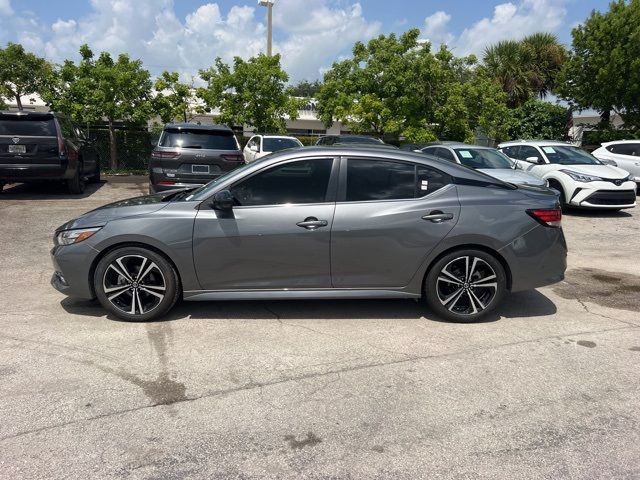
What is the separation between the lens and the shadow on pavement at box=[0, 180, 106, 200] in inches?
459

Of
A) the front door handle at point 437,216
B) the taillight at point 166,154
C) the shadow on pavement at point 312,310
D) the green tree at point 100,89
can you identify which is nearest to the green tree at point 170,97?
the green tree at point 100,89

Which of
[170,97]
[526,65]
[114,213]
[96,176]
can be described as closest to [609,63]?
[526,65]

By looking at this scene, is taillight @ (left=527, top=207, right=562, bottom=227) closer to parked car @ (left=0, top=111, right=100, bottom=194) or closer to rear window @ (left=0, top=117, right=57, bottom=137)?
parked car @ (left=0, top=111, right=100, bottom=194)

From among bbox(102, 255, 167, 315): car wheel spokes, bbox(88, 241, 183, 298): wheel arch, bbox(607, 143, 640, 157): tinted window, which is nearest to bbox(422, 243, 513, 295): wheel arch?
bbox(88, 241, 183, 298): wheel arch

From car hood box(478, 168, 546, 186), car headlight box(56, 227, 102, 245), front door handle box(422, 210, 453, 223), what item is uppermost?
car hood box(478, 168, 546, 186)

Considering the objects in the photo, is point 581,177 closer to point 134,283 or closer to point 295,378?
point 295,378

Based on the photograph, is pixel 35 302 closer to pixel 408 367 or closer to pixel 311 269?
pixel 311 269

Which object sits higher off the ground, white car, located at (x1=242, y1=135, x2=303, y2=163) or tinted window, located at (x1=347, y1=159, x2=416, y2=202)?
white car, located at (x1=242, y1=135, x2=303, y2=163)

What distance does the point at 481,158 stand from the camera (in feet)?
35.5

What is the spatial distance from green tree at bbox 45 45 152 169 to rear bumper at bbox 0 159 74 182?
5.41 metres

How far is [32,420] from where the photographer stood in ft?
10.1

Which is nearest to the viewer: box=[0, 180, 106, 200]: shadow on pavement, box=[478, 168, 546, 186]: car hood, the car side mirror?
the car side mirror

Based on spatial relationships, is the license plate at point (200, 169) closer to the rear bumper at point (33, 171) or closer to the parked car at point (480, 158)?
the rear bumper at point (33, 171)

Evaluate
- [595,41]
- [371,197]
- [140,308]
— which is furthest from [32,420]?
[595,41]
